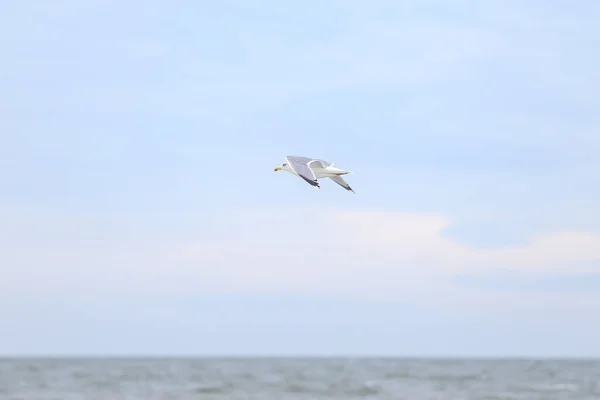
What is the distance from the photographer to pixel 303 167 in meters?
18.4

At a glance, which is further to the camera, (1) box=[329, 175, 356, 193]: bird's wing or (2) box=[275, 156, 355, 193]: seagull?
(1) box=[329, 175, 356, 193]: bird's wing

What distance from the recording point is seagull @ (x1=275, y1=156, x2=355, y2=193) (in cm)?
1806

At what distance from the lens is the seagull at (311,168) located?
1806 centimetres

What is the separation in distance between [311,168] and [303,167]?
0.42 meters

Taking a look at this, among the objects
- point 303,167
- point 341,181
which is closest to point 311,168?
point 303,167
